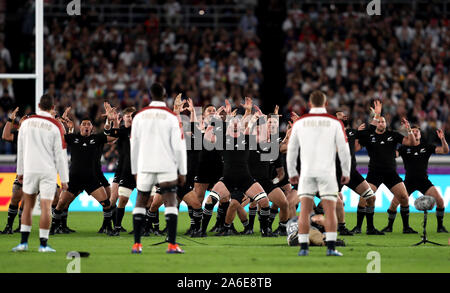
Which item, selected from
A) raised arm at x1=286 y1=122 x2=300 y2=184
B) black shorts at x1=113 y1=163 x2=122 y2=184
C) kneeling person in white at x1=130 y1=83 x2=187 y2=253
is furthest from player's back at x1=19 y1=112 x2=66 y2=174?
black shorts at x1=113 y1=163 x2=122 y2=184

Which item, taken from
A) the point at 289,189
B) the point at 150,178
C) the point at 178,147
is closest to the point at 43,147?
the point at 150,178

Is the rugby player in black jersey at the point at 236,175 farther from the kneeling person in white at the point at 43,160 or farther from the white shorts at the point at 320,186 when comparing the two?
the kneeling person in white at the point at 43,160

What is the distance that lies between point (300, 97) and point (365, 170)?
4486mm

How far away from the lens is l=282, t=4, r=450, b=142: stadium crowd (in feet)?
81.1

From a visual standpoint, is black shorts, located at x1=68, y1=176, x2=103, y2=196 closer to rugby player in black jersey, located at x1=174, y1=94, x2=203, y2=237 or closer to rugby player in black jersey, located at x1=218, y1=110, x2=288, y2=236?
rugby player in black jersey, located at x1=174, y1=94, x2=203, y2=237

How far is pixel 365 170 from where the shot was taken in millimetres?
20984

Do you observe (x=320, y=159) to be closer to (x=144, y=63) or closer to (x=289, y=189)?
(x=289, y=189)

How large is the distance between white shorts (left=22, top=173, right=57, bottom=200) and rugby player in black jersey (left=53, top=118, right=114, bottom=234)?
3048 millimetres

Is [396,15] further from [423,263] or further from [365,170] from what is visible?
[423,263]

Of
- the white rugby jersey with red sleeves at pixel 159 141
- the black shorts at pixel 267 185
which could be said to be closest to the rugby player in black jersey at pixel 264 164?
the black shorts at pixel 267 185

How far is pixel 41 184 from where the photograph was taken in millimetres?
11828

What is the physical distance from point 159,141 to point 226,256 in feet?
5.79

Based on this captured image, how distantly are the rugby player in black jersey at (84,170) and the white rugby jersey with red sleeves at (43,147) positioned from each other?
3.07 m

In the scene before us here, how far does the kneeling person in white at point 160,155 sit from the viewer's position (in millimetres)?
11555
